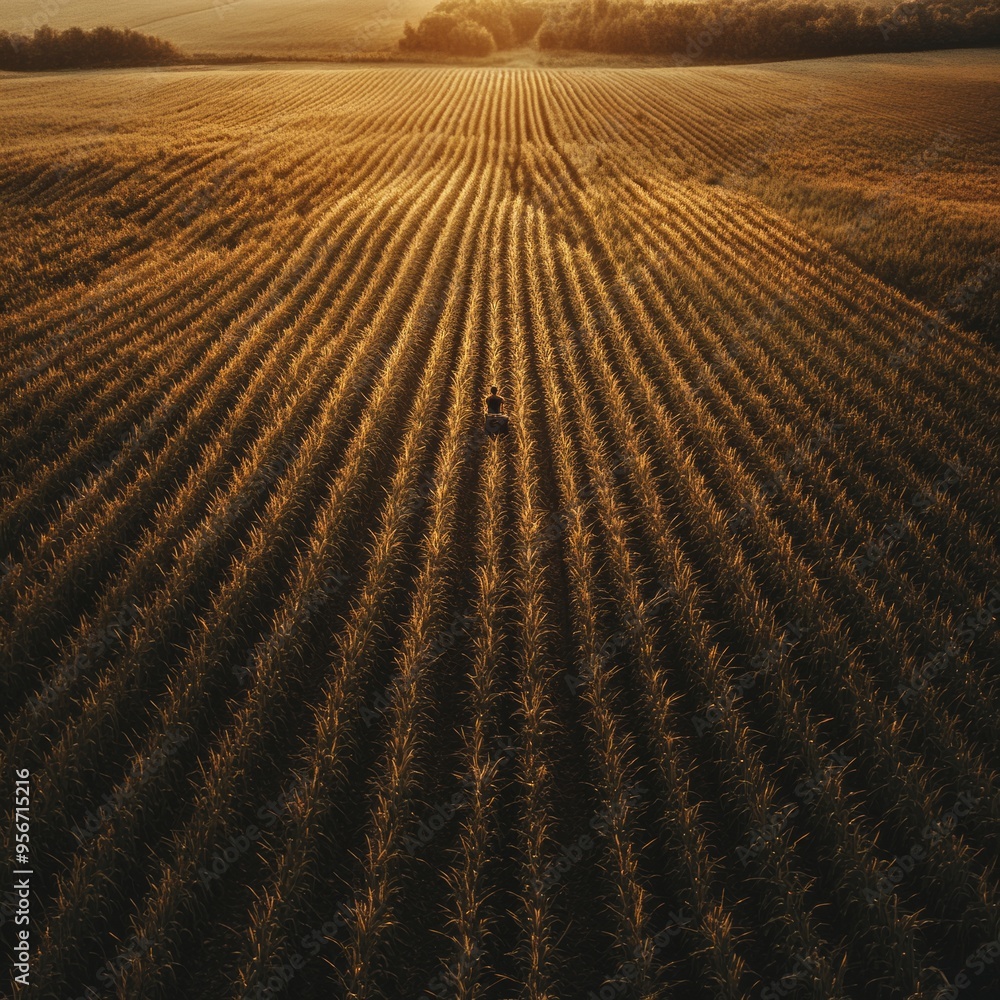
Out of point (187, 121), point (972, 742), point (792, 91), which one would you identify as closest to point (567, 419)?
point (972, 742)

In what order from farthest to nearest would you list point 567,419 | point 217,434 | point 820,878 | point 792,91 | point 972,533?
point 792,91, point 567,419, point 217,434, point 972,533, point 820,878

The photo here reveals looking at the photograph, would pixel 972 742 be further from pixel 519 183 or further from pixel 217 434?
pixel 519 183

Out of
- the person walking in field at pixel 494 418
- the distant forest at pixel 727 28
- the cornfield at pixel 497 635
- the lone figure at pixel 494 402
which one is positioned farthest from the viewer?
the distant forest at pixel 727 28

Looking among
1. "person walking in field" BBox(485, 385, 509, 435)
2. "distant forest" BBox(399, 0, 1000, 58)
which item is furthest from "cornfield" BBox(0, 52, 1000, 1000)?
"distant forest" BBox(399, 0, 1000, 58)

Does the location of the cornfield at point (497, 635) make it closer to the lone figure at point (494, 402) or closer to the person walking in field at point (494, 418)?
the person walking in field at point (494, 418)

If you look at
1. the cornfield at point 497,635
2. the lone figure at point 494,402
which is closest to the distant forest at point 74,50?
the cornfield at point 497,635

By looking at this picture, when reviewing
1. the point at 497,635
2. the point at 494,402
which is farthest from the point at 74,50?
the point at 497,635

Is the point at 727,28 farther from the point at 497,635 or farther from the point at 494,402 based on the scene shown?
the point at 497,635

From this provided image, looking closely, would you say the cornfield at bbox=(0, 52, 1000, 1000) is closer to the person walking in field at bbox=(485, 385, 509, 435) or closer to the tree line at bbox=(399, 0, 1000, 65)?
the person walking in field at bbox=(485, 385, 509, 435)
